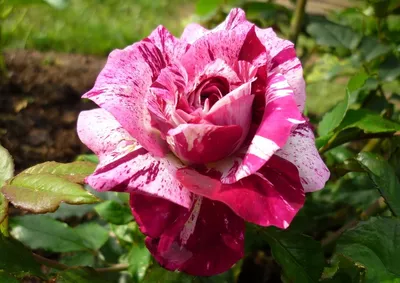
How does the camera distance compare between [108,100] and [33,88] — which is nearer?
[108,100]

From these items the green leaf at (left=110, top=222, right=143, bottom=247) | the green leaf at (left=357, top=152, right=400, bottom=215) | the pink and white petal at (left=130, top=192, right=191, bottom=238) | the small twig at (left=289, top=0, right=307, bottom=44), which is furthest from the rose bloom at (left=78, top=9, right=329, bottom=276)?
the small twig at (left=289, top=0, right=307, bottom=44)

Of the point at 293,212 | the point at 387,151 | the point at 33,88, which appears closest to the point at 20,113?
the point at 33,88

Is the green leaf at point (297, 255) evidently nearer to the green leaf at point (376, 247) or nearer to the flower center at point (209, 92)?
the green leaf at point (376, 247)

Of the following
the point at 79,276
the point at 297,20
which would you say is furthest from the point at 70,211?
the point at 297,20

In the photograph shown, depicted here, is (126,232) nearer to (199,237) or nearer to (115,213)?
(115,213)

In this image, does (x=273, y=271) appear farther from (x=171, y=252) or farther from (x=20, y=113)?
(x=20, y=113)

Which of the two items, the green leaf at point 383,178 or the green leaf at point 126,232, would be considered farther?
the green leaf at point 126,232

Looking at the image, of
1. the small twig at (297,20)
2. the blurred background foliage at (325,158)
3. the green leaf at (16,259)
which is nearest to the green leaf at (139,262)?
the blurred background foliage at (325,158)
